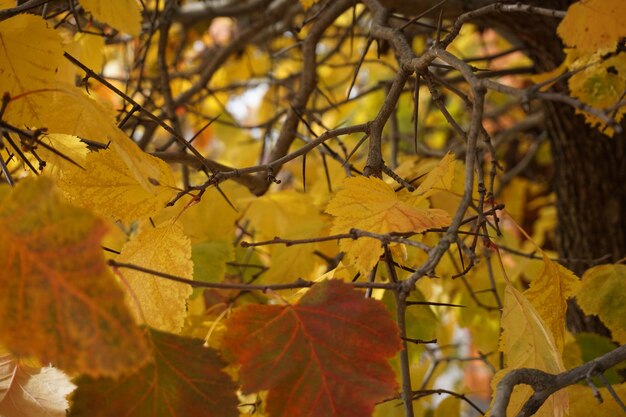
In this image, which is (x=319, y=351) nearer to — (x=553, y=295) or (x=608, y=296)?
(x=553, y=295)

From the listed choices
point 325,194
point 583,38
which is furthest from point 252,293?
point 583,38

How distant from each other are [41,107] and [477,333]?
140cm

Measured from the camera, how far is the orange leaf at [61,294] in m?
0.46

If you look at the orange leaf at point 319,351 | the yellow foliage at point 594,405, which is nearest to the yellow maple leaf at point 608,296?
the yellow foliage at point 594,405

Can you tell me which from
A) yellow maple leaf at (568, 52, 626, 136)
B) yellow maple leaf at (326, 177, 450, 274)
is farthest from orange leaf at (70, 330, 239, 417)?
yellow maple leaf at (568, 52, 626, 136)

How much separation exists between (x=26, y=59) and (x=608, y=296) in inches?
32.3

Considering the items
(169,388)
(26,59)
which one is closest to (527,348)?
(169,388)

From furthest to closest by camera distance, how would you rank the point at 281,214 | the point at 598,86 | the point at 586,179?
1. the point at 586,179
2. the point at 281,214
3. the point at 598,86

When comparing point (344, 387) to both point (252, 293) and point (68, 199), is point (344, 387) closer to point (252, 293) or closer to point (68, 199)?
point (68, 199)

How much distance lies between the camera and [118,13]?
3.13 feet

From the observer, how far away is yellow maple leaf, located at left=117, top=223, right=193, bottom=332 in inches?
27.4

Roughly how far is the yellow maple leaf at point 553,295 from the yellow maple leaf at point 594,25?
13.7 inches

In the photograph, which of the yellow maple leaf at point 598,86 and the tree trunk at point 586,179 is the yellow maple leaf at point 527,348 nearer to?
the yellow maple leaf at point 598,86

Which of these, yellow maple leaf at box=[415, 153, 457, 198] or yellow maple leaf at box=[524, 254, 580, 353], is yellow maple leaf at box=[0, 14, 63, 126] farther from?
yellow maple leaf at box=[524, 254, 580, 353]
